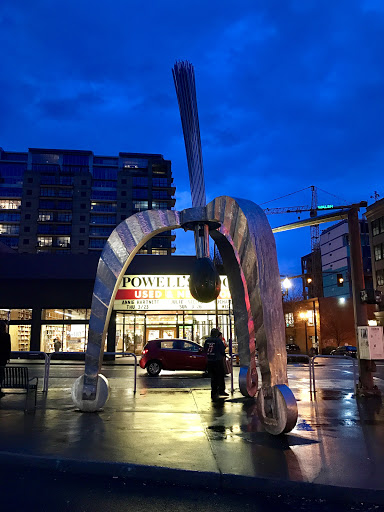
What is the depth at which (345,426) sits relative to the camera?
7.22 metres

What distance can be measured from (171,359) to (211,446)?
12924mm

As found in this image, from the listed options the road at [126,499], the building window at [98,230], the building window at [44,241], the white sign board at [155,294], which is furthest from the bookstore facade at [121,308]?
the building window at [44,241]

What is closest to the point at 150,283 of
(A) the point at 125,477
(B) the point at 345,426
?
(B) the point at 345,426

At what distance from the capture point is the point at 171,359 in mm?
18484

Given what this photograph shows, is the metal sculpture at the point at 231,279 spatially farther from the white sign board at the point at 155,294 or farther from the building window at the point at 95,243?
the building window at the point at 95,243

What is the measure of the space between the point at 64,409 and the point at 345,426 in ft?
18.0

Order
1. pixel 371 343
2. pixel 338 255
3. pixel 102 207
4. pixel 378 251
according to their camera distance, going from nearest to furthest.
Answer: pixel 371 343, pixel 378 251, pixel 102 207, pixel 338 255

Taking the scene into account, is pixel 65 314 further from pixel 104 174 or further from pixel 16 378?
pixel 104 174

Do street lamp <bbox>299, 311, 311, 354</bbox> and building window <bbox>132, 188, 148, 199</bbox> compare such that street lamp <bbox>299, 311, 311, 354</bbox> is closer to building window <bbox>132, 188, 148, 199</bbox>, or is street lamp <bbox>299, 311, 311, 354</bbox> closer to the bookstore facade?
the bookstore facade

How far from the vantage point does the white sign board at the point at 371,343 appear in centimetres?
1064

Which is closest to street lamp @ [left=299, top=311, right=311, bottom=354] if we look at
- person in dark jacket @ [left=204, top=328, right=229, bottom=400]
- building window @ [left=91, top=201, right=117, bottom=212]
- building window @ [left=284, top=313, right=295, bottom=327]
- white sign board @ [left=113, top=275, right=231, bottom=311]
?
building window @ [left=284, top=313, right=295, bottom=327]

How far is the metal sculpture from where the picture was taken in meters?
6.27

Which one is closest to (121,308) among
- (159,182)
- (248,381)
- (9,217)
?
(248,381)

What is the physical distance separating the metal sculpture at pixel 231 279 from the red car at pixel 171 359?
26.2 ft
